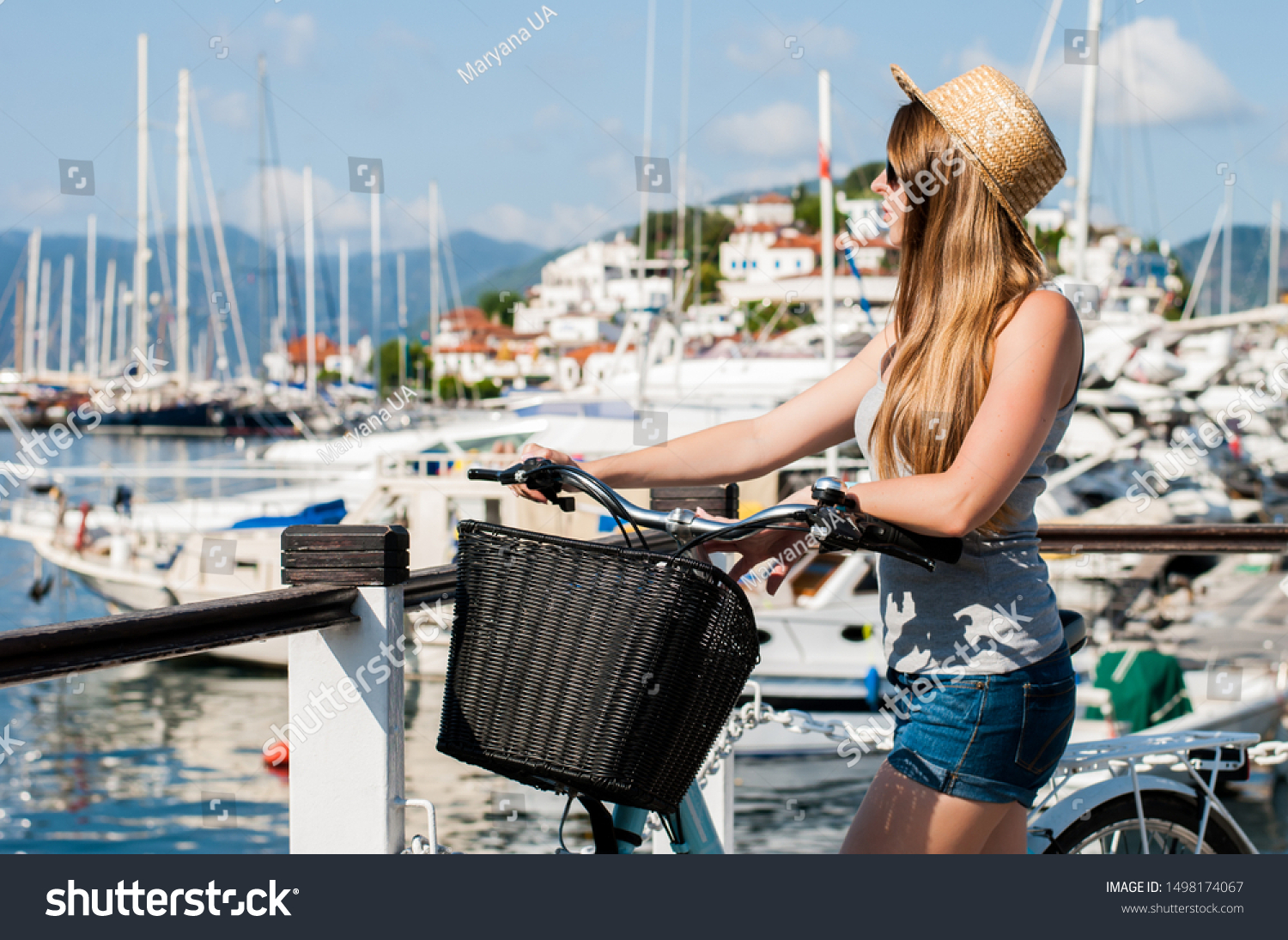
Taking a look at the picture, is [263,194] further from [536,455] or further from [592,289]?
[536,455]

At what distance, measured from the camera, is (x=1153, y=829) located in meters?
2.41

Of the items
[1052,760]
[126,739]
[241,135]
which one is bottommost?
[126,739]

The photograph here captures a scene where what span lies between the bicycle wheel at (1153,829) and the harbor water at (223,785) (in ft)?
21.6

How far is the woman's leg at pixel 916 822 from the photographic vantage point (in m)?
1.68

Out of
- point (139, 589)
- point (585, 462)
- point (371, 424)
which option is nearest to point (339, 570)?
point (585, 462)

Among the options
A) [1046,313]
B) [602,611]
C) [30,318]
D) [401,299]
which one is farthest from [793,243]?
[30,318]

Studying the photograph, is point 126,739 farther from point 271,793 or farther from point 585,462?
point 585,462

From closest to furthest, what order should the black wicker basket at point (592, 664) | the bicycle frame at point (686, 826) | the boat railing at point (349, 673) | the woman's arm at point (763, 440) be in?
the black wicker basket at point (592, 664)
the bicycle frame at point (686, 826)
the woman's arm at point (763, 440)
the boat railing at point (349, 673)

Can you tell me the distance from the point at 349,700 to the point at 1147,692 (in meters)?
11.2

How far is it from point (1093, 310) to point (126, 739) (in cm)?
1318

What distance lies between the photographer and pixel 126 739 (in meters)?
16.5

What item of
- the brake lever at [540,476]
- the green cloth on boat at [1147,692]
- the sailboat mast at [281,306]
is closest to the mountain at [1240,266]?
the green cloth on boat at [1147,692]

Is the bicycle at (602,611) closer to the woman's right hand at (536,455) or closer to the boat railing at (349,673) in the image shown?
the woman's right hand at (536,455)

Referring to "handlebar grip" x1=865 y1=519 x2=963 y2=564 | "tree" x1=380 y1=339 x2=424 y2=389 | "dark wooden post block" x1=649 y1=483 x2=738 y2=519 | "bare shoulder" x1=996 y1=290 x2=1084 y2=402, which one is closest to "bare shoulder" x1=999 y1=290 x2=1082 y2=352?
"bare shoulder" x1=996 y1=290 x2=1084 y2=402
